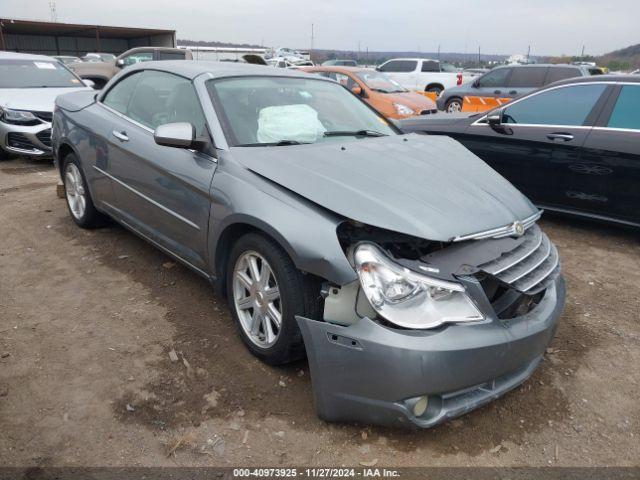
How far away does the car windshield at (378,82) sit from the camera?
37.0 ft

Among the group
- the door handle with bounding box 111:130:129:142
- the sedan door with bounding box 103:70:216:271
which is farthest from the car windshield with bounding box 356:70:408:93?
the door handle with bounding box 111:130:129:142

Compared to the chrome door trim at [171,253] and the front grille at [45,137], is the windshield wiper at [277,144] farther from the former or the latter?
the front grille at [45,137]

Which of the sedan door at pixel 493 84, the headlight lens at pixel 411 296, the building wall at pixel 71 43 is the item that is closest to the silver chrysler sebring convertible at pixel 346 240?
the headlight lens at pixel 411 296

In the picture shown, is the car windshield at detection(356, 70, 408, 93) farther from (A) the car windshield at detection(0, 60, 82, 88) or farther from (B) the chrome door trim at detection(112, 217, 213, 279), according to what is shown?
(B) the chrome door trim at detection(112, 217, 213, 279)

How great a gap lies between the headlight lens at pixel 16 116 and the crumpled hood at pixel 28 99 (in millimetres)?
63

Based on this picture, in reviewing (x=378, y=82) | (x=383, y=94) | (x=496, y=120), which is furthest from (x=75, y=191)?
(x=378, y=82)

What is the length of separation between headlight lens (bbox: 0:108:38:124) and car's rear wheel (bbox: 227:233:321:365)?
6.24m

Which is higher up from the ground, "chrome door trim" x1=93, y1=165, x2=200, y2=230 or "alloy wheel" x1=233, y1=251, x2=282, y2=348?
A: "chrome door trim" x1=93, y1=165, x2=200, y2=230

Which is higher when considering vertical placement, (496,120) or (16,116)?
(496,120)

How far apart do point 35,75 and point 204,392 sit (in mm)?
8027

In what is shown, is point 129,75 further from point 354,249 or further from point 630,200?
point 630,200

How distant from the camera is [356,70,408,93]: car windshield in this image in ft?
37.0

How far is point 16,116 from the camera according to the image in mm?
7496

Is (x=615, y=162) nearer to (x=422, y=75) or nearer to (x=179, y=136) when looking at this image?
(x=179, y=136)
